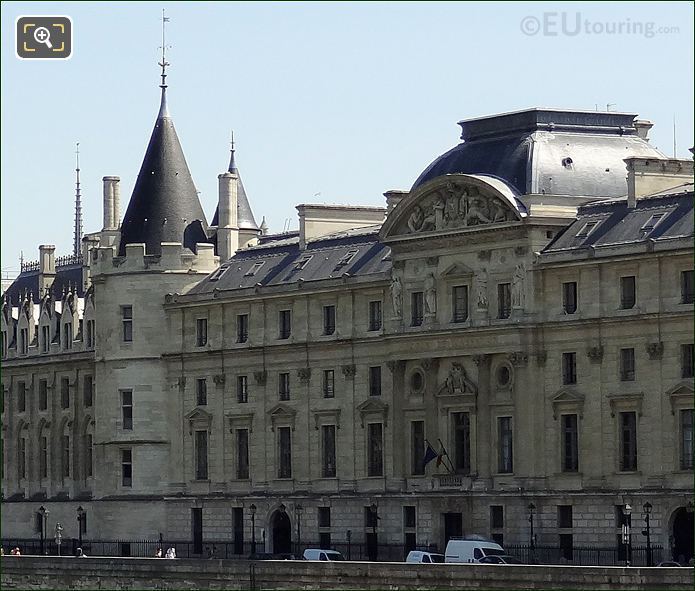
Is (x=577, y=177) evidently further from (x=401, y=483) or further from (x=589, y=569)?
(x=589, y=569)

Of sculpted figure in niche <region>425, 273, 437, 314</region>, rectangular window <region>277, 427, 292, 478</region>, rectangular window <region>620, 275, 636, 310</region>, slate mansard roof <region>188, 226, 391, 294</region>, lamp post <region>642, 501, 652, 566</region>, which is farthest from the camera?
rectangular window <region>277, 427, 292, 478</region>

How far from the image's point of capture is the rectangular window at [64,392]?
390 ft

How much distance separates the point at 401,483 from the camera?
3762 inches

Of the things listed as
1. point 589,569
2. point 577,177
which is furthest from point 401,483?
point 589,569

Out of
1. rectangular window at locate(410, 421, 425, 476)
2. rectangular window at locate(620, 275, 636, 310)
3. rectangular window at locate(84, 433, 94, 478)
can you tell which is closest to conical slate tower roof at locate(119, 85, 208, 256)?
rectangular window at locate(84, 433, 94, 478)

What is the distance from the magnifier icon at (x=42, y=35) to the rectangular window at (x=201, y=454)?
223ft

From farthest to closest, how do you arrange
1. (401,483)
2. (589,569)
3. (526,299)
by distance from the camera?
(401,483) < (526,299) < (589,569)

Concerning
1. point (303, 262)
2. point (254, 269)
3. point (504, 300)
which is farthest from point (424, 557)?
point (254, 269)

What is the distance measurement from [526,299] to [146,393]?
962 inches

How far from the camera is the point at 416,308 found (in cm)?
9494

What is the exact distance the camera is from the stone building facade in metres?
85.7

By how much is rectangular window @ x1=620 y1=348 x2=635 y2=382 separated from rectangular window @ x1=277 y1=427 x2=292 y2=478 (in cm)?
2006

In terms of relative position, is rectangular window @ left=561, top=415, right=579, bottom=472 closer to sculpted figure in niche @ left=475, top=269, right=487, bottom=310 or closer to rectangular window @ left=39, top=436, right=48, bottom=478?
sculpted figure in niche @ left=475, top=269, right=487, bottom=310

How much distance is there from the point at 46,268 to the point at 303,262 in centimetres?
2902
